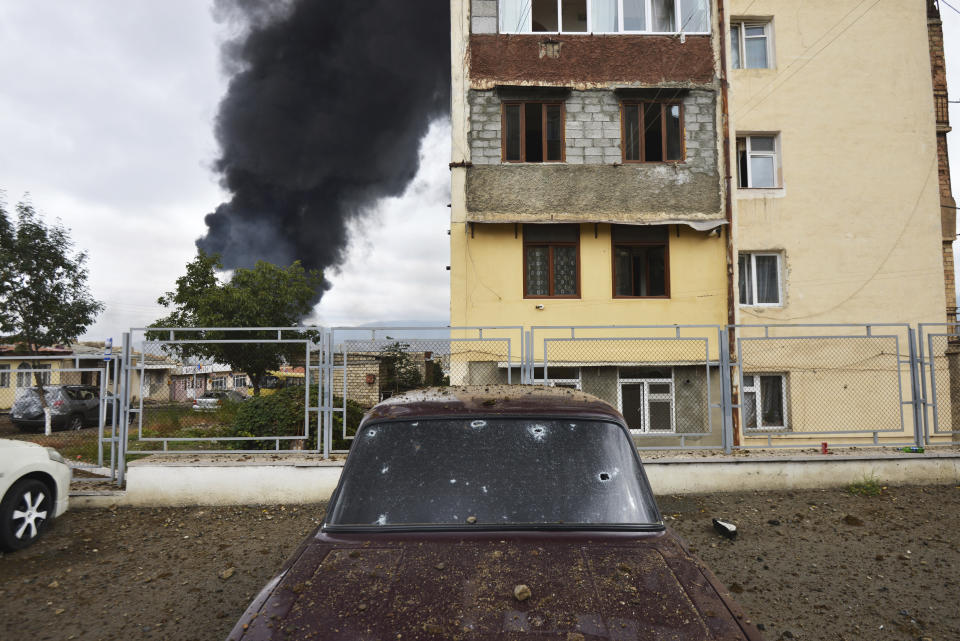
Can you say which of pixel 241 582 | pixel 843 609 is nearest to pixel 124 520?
pixel 241 582

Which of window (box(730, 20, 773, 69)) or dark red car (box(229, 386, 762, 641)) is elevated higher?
window (box(730, 20, 773, 69))

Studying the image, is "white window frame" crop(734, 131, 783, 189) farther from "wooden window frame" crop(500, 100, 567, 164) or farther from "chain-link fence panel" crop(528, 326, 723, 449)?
"wooden window frame" crop(500, 100, 567, 164)

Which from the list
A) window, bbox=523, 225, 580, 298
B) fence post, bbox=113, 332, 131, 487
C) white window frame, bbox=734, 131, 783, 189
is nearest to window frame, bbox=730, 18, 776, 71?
white window frame, bbox=734, 131, 783, 189

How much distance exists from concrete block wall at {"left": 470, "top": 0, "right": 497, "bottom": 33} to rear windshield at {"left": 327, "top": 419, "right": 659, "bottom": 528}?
42.0 ft

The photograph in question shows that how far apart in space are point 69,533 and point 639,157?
501 inches

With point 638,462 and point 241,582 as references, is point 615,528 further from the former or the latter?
point 241,582

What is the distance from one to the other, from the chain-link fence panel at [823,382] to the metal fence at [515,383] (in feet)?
0.10

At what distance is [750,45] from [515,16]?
6.06m

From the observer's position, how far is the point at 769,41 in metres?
13.7

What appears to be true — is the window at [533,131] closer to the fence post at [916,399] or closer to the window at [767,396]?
the window at [767,396]

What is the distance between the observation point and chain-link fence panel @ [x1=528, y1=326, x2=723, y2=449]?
1120 centimetres

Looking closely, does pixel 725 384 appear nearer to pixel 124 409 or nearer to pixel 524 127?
pixel 524 127

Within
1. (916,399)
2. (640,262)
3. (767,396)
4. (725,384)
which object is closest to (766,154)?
(640,262)

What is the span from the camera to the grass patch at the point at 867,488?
741 centimetres
